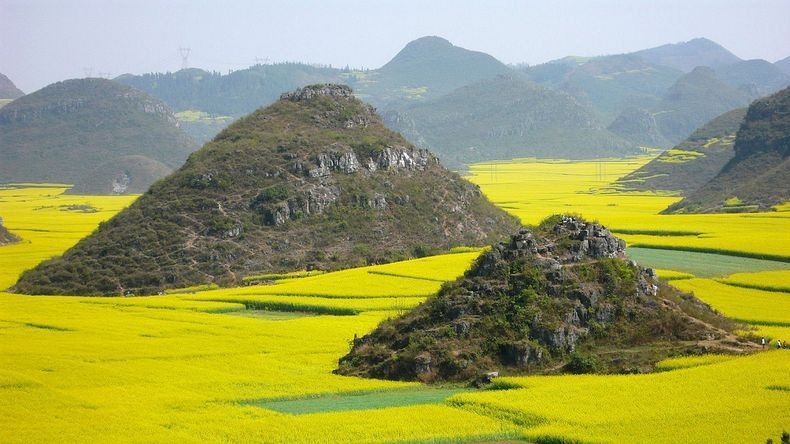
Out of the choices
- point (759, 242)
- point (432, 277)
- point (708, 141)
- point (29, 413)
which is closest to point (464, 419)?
point (29, 413)

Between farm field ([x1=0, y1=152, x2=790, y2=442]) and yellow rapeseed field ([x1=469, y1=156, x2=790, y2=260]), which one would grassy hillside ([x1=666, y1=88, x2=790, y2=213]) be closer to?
yellow rapeseed field ([x1=469, y1=156, x2=790, y2=260])

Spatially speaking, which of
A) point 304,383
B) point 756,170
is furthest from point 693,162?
point 304,383

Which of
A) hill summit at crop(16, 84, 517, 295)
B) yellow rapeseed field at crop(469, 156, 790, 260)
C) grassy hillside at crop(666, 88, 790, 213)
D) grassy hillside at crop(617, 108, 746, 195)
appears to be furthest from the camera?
grassy hillside at crop(617, 108, 746, 195)

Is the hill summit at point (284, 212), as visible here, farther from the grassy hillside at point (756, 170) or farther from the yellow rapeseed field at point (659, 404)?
the yellow rapeseed field at point (659, 404)

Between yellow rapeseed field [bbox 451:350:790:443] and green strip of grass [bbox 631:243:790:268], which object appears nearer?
yellow rapeseed field [bbox 451:350:790:443]

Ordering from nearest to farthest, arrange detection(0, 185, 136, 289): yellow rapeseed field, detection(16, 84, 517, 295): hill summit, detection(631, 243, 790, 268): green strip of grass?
detection(631, 243, 790, 268): green strip of grass
detection(16, 84, 517, 295): hill summit
detection(0, 185, 136, 289): yellow rapeseed field

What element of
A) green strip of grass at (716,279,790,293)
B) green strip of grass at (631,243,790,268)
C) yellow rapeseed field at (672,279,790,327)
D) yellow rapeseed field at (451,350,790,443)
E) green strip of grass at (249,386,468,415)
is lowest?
green strip of grass at (249,386,468,415)

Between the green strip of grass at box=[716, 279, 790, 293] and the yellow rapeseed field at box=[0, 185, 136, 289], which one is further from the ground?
the yellow rapeseed field at box=[0, 185, 136, 289]

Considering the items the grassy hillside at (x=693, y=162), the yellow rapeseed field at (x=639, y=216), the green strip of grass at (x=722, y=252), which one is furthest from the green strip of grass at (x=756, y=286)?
the grassy hillside at (x=693, y=162)

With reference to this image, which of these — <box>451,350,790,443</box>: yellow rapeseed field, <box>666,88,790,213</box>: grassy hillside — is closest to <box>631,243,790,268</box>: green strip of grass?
<box>451,350,790,443</box>: yellow rapeseed field
